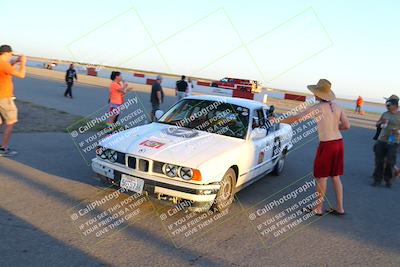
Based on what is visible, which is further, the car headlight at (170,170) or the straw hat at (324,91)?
the straw hat at (324,91)

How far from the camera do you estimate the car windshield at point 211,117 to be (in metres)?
6.07

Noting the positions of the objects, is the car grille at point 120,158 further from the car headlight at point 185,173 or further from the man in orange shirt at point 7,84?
the man in orange shirt at point 7,84

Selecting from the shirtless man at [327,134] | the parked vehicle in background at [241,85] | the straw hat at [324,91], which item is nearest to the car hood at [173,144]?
the shirtless man at [327,134]

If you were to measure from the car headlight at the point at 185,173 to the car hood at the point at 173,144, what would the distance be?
60 millimetres

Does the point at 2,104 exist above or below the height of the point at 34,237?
above

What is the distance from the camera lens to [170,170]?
15.5 feet

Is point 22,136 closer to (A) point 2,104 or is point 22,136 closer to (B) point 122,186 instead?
(A) point 2,104

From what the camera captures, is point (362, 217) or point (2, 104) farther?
point (2, 104)

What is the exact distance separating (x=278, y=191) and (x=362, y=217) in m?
1.40

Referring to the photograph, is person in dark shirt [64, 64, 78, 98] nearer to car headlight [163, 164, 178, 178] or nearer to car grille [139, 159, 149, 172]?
car grille [139, 159, 149, 172]

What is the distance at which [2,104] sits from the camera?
6996 millimetres

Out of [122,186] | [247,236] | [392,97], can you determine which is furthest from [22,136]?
[392,97]

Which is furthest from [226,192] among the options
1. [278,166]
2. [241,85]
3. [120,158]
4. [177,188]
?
[241,85]

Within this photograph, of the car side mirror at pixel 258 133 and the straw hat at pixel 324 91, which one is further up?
the straw hat at pixel 324 91
